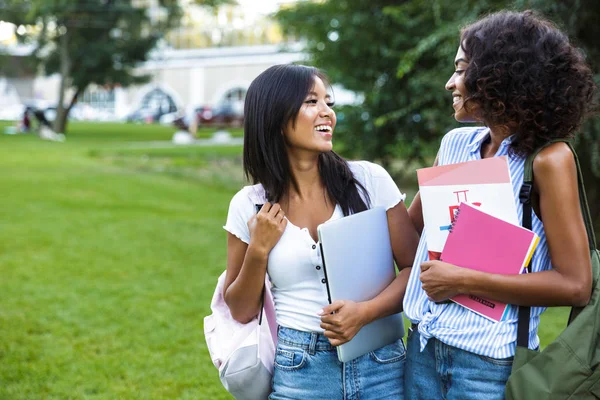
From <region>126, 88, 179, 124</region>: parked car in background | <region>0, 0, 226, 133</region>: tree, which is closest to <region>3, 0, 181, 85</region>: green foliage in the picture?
<region>0, 0, 226, 133</region>: tree

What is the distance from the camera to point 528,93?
1.85 meters

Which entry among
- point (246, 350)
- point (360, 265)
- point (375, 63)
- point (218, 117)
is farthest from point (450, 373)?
point (218, 117)

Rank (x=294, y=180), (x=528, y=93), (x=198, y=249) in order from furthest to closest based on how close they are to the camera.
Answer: (x=198, y=249) < (x=294, y=180) < (x=528, y=93)

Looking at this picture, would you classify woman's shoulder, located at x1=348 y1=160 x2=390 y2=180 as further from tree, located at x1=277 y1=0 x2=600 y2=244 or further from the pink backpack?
tree, located at x1=277 y1=0 x2=600 y2=244

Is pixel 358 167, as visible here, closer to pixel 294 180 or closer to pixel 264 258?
pixel 294 180

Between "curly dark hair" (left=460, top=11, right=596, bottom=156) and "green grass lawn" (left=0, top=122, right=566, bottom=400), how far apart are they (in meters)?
2.92

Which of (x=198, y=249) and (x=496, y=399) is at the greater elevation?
(x=496, y=399)

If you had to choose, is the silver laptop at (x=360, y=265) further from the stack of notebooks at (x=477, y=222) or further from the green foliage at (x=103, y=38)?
the green foliage at (x=103, y=38)

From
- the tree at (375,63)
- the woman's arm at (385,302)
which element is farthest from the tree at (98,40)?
the woman's arm at (385,302)

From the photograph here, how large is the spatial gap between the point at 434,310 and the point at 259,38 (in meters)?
57.4

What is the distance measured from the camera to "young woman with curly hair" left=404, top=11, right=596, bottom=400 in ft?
5.98

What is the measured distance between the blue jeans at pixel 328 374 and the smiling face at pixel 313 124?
580 mm

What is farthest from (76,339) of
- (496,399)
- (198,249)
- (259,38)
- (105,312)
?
(259,38)

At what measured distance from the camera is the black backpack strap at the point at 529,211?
1844mm
